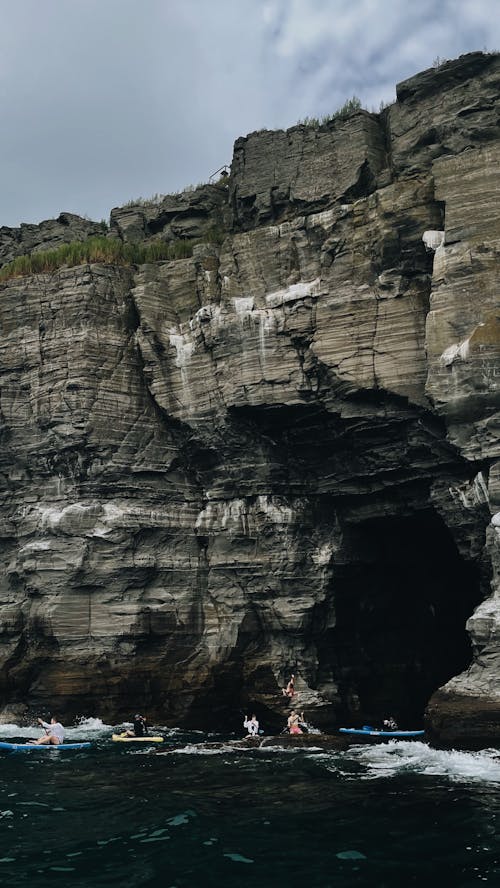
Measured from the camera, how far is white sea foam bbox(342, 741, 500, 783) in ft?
57.5

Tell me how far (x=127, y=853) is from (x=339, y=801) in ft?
15.3

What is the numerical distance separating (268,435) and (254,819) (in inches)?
617

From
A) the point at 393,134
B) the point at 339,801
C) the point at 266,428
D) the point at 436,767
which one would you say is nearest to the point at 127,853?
the point at 339,801

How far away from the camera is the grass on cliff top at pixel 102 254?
32312mm

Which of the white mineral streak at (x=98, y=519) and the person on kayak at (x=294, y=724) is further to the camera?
the white mineral streak at (x=98, y=519)

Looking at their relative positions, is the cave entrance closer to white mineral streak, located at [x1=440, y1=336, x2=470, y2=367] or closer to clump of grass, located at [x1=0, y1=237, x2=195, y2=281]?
white mineral streak, located at [x1=440, y1=336, x2=470, y2=367]

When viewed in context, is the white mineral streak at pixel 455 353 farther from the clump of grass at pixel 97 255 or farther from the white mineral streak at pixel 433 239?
the clump of grass at pixel 97 255

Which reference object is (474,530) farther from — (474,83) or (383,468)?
(474,83)

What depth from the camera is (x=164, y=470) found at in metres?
30.0

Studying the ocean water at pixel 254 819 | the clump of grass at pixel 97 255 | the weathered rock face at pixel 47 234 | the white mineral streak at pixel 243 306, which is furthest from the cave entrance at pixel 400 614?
the weathered rock face at pixel 47 234

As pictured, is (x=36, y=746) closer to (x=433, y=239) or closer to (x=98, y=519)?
(x=98, y=519)

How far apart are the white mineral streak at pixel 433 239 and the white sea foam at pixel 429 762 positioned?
14432mm

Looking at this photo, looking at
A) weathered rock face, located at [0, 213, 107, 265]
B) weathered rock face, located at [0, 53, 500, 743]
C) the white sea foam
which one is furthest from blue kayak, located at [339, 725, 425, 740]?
weathered rock face, located at [0, 213, 107, 265]

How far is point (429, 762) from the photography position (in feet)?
63.1
